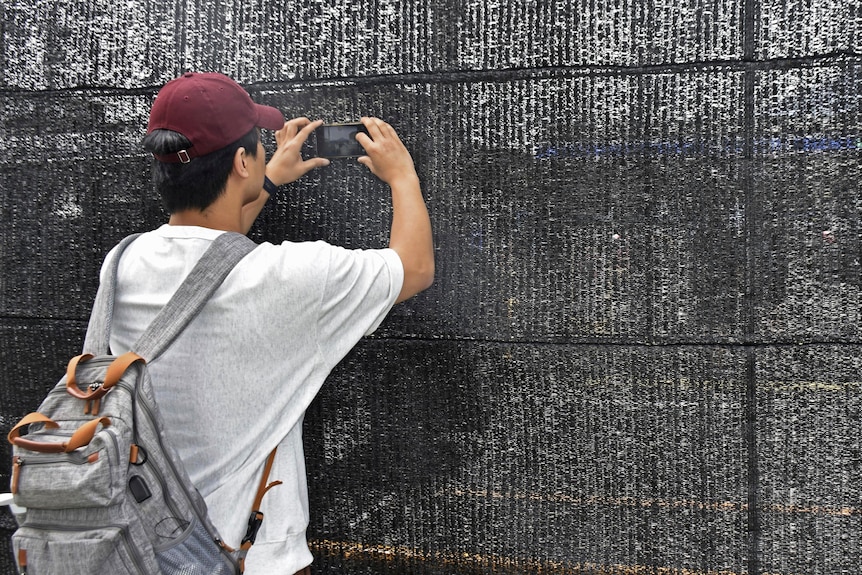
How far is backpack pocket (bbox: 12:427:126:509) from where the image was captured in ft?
5.08

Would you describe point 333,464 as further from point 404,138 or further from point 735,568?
point 735,568

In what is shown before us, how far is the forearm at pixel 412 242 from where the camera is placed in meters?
2.03

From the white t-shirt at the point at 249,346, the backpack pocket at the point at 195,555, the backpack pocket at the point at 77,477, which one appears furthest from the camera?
the white t-shirt at the point at 249,346

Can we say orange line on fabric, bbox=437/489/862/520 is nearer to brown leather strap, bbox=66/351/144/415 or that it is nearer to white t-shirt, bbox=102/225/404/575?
white t-shirt, bbox=102/225/404/575

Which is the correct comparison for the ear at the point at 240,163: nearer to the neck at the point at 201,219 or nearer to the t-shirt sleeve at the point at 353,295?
the neck at the point at 201,219

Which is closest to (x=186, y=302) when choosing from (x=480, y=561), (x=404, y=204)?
(x=404, y=204)

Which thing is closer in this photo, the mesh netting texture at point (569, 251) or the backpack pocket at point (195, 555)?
the backpack pocket at point (195, 555)

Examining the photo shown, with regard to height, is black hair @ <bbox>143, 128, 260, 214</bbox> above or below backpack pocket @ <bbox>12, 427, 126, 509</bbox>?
above

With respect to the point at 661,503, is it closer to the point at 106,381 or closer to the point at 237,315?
the point at 237,315

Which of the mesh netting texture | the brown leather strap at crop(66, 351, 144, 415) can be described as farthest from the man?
the mesh netting texture

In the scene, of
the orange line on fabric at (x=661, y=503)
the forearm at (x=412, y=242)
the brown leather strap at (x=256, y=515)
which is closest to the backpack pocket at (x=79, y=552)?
the brown leather strap at (x=256, y=515)

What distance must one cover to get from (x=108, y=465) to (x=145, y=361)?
0.26 metres

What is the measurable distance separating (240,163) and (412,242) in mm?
525

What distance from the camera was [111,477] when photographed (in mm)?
1562
